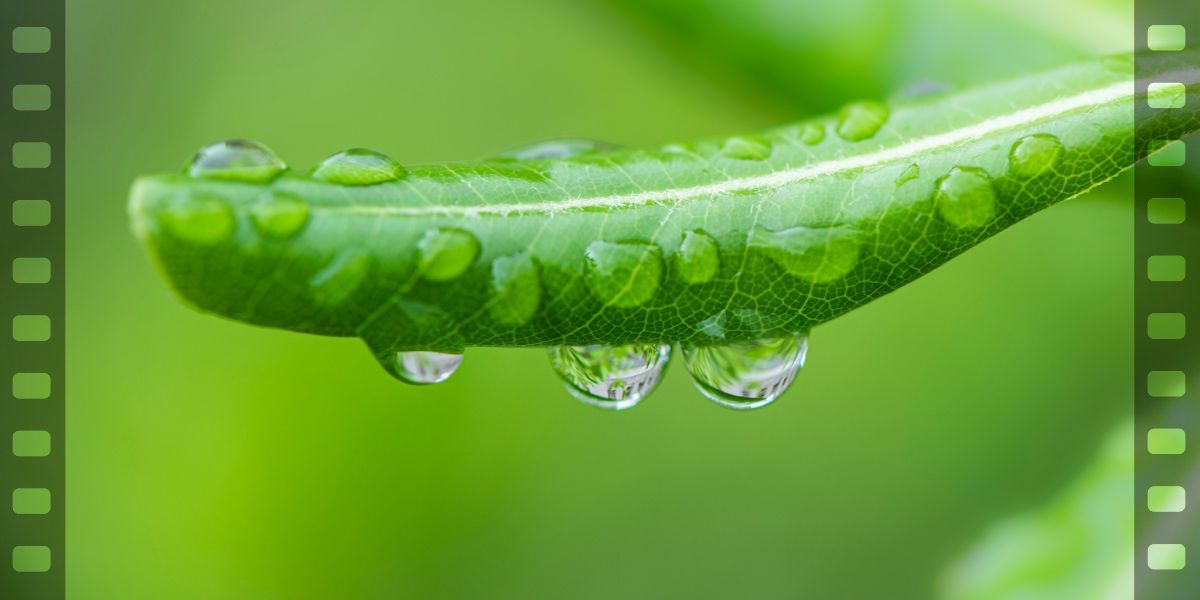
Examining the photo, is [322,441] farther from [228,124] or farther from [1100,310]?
[1100,310]

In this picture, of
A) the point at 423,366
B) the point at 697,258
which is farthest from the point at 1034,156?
the point at 423,366

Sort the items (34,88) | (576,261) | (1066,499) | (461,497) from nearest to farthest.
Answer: (576,261)
(1066,499)
(461,497)
(34,88)

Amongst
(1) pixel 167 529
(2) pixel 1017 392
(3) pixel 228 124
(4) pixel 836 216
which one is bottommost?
(1) pixel 167 529

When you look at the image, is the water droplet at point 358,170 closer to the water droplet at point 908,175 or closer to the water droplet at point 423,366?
the water droplet at point 423,366

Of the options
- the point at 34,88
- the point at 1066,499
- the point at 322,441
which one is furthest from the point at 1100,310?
the point at 34,88

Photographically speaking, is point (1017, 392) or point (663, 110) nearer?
point (1017, 392)

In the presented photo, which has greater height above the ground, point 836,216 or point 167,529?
point 836,216

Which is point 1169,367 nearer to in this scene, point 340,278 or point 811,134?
point 811,134
